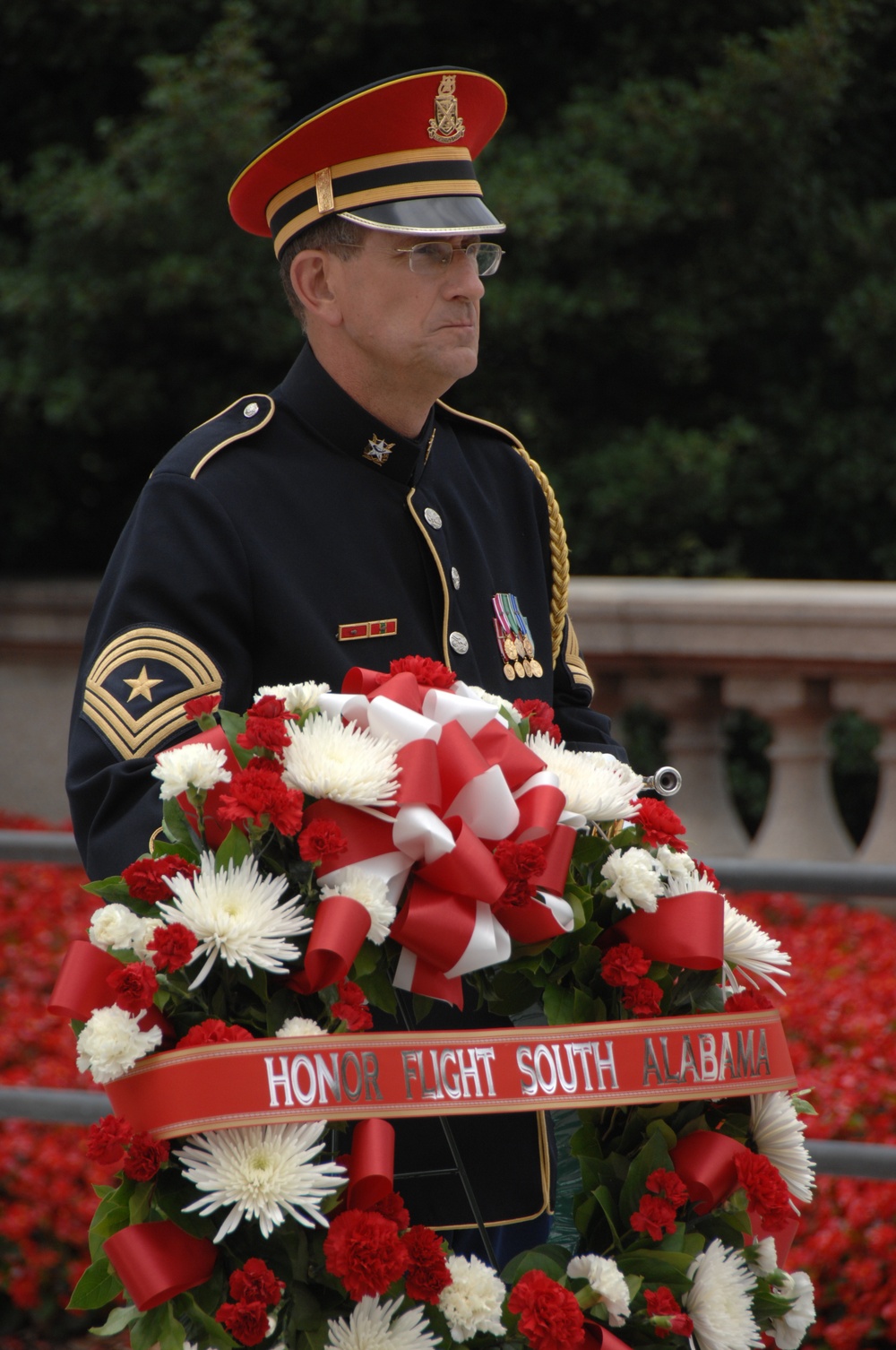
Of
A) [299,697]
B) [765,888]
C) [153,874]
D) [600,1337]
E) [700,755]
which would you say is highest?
[700,755]

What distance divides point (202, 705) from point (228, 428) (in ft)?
2.03

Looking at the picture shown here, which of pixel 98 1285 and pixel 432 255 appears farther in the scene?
pixel 432 255

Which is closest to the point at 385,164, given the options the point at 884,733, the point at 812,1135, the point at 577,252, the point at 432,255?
the point at 432,255

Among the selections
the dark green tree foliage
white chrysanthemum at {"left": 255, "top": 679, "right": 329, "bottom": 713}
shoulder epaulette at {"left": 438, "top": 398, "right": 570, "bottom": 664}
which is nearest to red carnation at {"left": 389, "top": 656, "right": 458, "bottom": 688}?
white chrysanthemum at {"left": 255, "top": 679, "right": 329, "bottom": 713}

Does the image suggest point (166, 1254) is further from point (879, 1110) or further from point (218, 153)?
point (218, 153)

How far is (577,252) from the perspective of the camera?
23.1ft

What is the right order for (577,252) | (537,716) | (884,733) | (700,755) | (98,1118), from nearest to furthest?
(537,716) < (98,1118) < (884,733) < (700,755) < (577,252)

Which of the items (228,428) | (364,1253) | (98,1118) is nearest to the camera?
(364,1253)

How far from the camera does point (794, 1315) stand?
189 cm

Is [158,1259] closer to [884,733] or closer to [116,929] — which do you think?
[116,929]

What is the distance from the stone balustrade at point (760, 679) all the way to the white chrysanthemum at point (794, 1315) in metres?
3.05

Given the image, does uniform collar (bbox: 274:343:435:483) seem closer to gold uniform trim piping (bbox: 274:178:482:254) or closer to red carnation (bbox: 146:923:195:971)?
gold uniform trim piping (bbox: 274:178:482:254)

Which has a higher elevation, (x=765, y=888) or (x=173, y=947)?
(x=765, y=888)

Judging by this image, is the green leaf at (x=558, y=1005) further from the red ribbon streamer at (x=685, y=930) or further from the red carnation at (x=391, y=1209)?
the red carnation at (x=391, y=1209)
